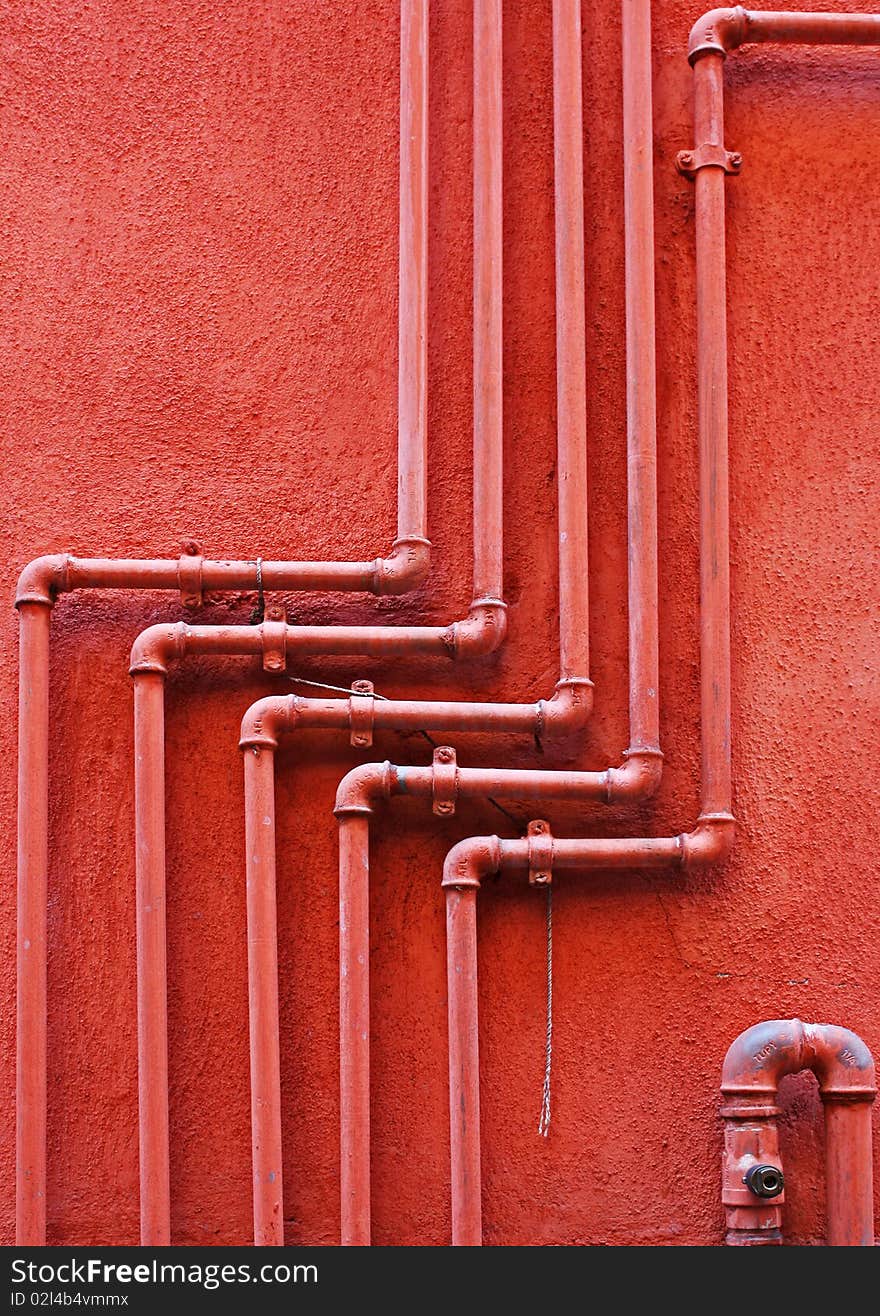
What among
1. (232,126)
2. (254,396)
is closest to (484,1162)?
(254,396)

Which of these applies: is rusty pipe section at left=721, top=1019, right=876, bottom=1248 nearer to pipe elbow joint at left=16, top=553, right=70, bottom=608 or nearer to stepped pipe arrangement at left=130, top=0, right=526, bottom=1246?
stepped pipe arrangement at left=130, top=0, right=526, bottom=1246

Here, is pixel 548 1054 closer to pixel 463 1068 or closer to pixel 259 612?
pixel 463 1068

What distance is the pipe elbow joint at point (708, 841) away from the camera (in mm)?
3623

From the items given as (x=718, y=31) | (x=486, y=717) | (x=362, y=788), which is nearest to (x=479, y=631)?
(x=486, y=717)

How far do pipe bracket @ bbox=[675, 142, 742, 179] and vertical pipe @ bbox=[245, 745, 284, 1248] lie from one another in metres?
1.61

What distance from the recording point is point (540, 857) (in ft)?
11.7

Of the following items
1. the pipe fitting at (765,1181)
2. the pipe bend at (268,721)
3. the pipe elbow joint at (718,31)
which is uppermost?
the pipe elbow joint at (718,31)

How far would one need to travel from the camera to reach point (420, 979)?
3.62 meters

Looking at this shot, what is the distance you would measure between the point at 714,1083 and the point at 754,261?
1805 mm

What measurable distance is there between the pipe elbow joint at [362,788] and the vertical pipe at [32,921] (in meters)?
0.61

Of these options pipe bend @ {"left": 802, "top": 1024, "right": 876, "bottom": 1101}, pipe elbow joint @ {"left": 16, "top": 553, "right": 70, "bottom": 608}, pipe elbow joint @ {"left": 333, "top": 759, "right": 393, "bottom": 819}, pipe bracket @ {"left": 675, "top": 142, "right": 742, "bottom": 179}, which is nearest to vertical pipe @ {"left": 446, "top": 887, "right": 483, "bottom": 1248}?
pipe elbow joint @ {"left": 333, "top": 759, "right": 393, "bottom": 819}

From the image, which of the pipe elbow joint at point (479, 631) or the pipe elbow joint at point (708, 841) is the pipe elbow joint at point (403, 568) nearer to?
the pipe elbow joint at point (479, 631)

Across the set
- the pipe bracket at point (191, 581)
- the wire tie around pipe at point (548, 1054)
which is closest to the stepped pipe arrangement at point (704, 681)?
the wire tie around pipe at point (548, 1054)

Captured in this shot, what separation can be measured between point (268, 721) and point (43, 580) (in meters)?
0.56
